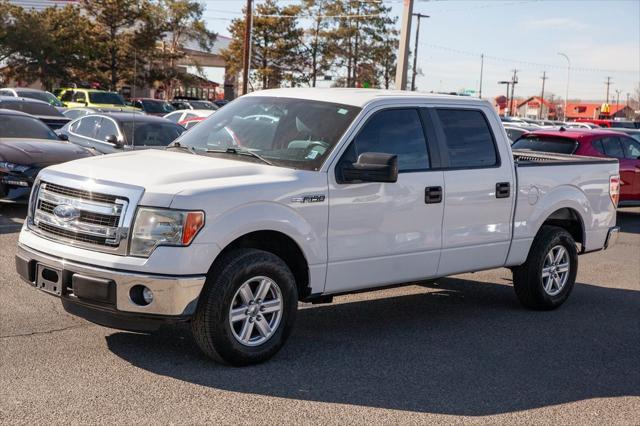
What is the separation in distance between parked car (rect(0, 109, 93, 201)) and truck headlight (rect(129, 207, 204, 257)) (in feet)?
23.5

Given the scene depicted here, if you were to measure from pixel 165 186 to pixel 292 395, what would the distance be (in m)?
1.52

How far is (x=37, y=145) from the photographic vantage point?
42.7 ft

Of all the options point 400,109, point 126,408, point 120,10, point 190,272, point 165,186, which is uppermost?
point 120,10

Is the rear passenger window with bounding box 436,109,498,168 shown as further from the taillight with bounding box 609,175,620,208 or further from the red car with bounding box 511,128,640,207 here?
the red car with bounding box 511,128,640,207

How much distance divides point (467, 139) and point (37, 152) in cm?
745

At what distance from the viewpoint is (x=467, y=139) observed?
739 centimetres

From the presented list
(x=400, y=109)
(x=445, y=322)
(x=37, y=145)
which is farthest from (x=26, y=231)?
(x=37, y=145)

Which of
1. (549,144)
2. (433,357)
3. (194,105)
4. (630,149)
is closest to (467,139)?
(433,357)

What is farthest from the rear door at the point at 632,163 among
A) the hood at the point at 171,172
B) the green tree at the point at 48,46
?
the green tree at the point at 48,46

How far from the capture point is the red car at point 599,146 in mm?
15914

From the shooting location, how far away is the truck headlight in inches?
212

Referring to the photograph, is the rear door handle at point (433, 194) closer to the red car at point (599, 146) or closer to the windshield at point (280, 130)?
the windshield at point (280, 130)

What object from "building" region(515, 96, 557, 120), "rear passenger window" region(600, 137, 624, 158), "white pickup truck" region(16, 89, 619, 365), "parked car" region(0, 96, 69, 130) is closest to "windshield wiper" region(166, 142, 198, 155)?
"white pickup truck" region(16, 89, 619, 365)

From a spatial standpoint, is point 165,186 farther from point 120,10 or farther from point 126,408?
point 120,10
